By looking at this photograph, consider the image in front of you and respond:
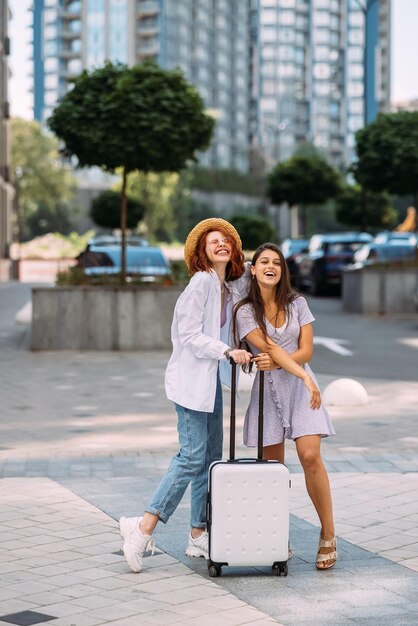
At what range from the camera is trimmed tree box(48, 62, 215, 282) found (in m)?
18.9

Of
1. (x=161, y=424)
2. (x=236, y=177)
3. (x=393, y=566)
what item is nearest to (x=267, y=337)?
(x=393, y=566)

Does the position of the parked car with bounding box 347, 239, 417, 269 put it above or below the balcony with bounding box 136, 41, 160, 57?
below

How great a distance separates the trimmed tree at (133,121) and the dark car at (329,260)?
1363cm

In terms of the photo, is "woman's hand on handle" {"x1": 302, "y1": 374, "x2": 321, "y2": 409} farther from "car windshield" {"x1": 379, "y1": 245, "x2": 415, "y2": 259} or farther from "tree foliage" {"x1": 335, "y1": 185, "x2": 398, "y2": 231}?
"tree foliage" {"x1": 335, "y1": 185, "x2": 398, "y2": 231}

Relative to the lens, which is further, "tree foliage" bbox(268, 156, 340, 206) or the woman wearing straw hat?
"tree foliage" bbox(268, 156, 340, 206)

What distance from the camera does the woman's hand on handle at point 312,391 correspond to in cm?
597

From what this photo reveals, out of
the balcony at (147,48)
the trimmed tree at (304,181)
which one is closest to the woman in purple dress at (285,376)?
the trimmed tree at (304,181)

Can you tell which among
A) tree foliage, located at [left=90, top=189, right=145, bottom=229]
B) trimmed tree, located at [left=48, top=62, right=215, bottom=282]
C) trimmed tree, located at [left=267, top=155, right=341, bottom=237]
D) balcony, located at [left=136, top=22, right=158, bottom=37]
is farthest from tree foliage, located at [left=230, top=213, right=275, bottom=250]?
balcony, located at [left=136, top=22, right=158, bottom=37]

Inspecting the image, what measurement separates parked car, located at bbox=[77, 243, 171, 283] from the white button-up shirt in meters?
12.2

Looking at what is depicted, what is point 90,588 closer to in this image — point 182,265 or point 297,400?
point 297,400

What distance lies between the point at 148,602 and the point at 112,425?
5.47 m

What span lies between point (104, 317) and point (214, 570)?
11911 millimetres

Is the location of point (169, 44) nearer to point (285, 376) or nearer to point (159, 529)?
point (159, 529)

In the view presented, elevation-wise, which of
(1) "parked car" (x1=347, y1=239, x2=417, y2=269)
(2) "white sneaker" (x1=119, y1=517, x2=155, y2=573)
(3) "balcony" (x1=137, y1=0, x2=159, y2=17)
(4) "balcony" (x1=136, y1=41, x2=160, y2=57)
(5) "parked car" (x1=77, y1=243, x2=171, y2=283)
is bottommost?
(2) "white sneaker" (x1=119, y1=517, x2=155, y2=573)
